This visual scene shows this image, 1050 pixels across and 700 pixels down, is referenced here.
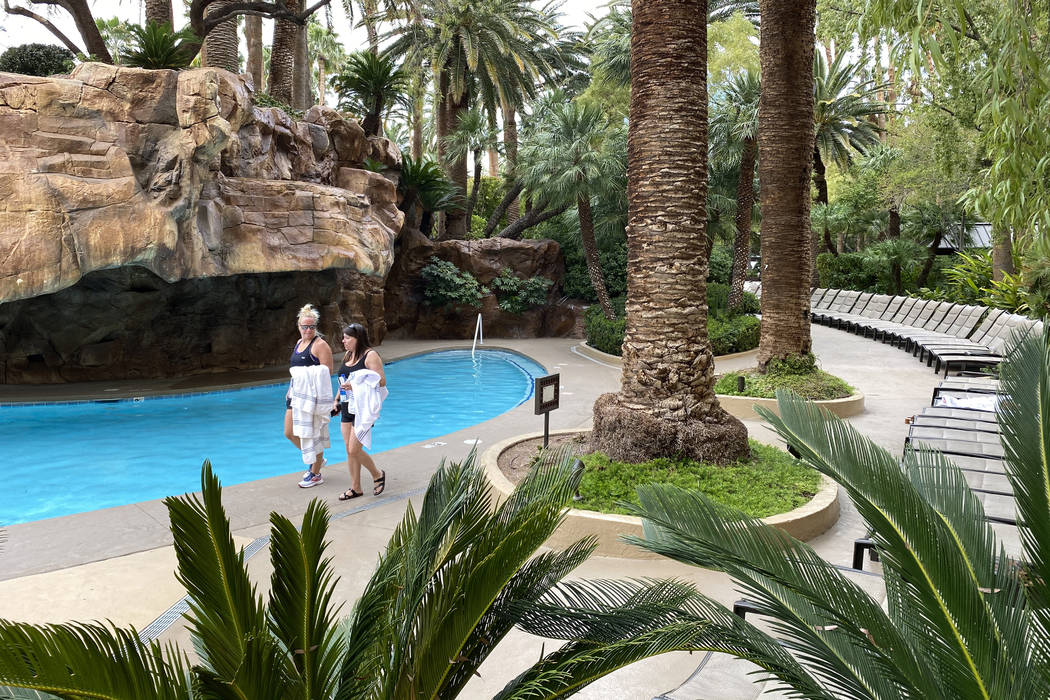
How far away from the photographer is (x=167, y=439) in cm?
1052

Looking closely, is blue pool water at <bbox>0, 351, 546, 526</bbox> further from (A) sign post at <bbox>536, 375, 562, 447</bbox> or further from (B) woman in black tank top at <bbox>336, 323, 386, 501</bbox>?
(A) sign post at <bbox>536, 375, 562, 447</bbox>

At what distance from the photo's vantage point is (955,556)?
92.8 inches

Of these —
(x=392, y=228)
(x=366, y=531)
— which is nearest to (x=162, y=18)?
(x=392, y=228)

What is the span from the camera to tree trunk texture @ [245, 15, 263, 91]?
79.6ft

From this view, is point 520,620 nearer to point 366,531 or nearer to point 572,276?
point 366,531

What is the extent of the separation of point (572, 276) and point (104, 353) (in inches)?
532

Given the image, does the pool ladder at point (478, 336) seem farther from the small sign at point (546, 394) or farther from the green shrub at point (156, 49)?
the small sign at point (546, 394)

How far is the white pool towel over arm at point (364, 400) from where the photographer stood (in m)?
6.66

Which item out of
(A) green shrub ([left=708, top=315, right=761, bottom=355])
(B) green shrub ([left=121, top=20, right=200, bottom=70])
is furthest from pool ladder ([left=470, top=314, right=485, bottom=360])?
(B) green shrub ([left=121, top=20, right=200, bottom=70])

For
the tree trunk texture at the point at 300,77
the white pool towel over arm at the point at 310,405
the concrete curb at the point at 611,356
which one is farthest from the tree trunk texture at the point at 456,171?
the white pool towel over arm at the point at 310,405

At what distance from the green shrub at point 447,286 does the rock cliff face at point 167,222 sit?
2.18 meters

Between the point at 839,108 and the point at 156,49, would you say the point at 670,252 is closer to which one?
the point at 156,49

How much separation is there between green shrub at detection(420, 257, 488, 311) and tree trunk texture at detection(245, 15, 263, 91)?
9.14 metres

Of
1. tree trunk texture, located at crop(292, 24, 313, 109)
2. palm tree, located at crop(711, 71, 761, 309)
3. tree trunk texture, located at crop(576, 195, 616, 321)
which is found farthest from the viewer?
tree trunk texture, located at crop(292, 24, 313, 109)
